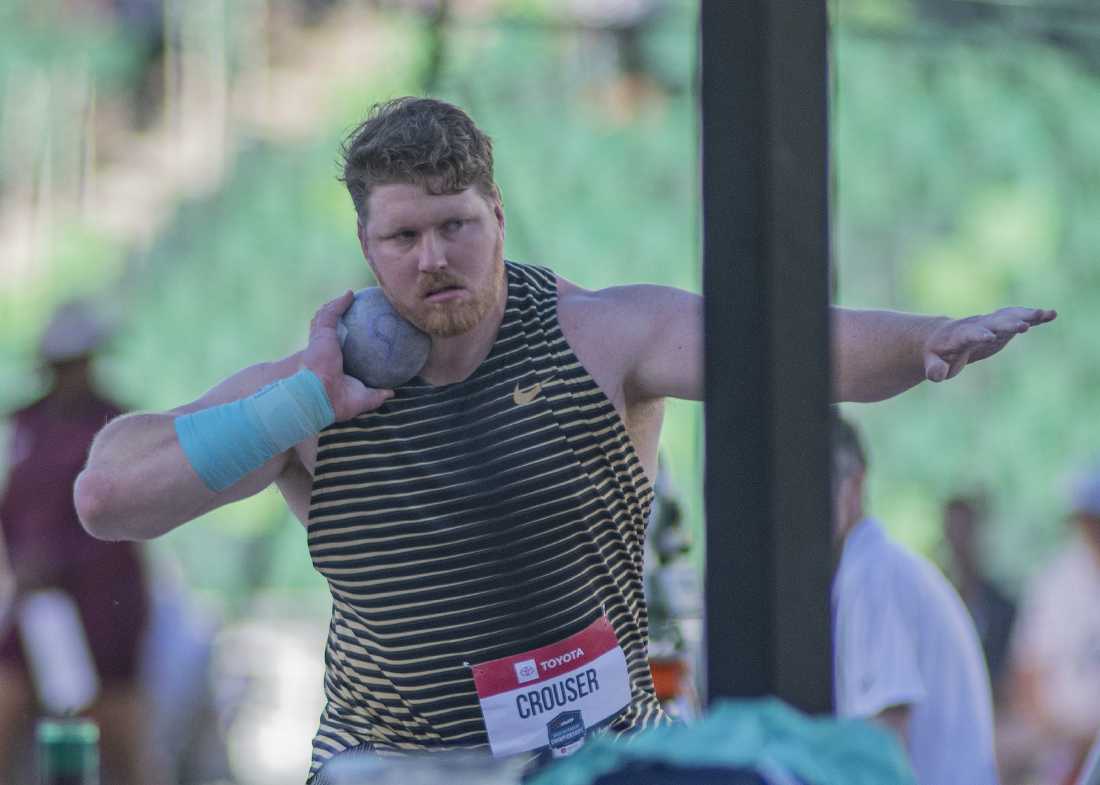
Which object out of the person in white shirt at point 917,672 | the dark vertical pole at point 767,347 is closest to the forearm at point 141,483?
the dark vertical pole at point 767,347

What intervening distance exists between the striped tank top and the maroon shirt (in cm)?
311

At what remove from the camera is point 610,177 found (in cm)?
959

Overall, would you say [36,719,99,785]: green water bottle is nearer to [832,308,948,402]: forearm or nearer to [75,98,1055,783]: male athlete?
[75,98,1055,783]: male athlete

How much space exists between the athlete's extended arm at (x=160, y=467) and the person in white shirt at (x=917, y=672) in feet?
7.01

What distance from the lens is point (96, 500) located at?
8.34ft

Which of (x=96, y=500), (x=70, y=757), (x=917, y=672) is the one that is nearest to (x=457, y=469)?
(x=96, y=500)

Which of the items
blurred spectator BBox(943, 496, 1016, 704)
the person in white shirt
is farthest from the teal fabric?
blurred spectator BBox(943, 496, 1016, 704)

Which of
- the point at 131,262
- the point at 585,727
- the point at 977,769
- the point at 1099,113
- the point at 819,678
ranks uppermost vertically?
the point at 1099,113

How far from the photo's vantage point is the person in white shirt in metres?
4.29

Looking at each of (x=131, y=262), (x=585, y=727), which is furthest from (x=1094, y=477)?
(x=131, y=262)

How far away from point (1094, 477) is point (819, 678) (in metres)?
4.09

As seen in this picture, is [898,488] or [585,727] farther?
[898,488]

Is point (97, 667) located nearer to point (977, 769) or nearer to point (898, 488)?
point (977, 769)

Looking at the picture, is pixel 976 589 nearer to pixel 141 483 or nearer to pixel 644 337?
pixel 644 337
